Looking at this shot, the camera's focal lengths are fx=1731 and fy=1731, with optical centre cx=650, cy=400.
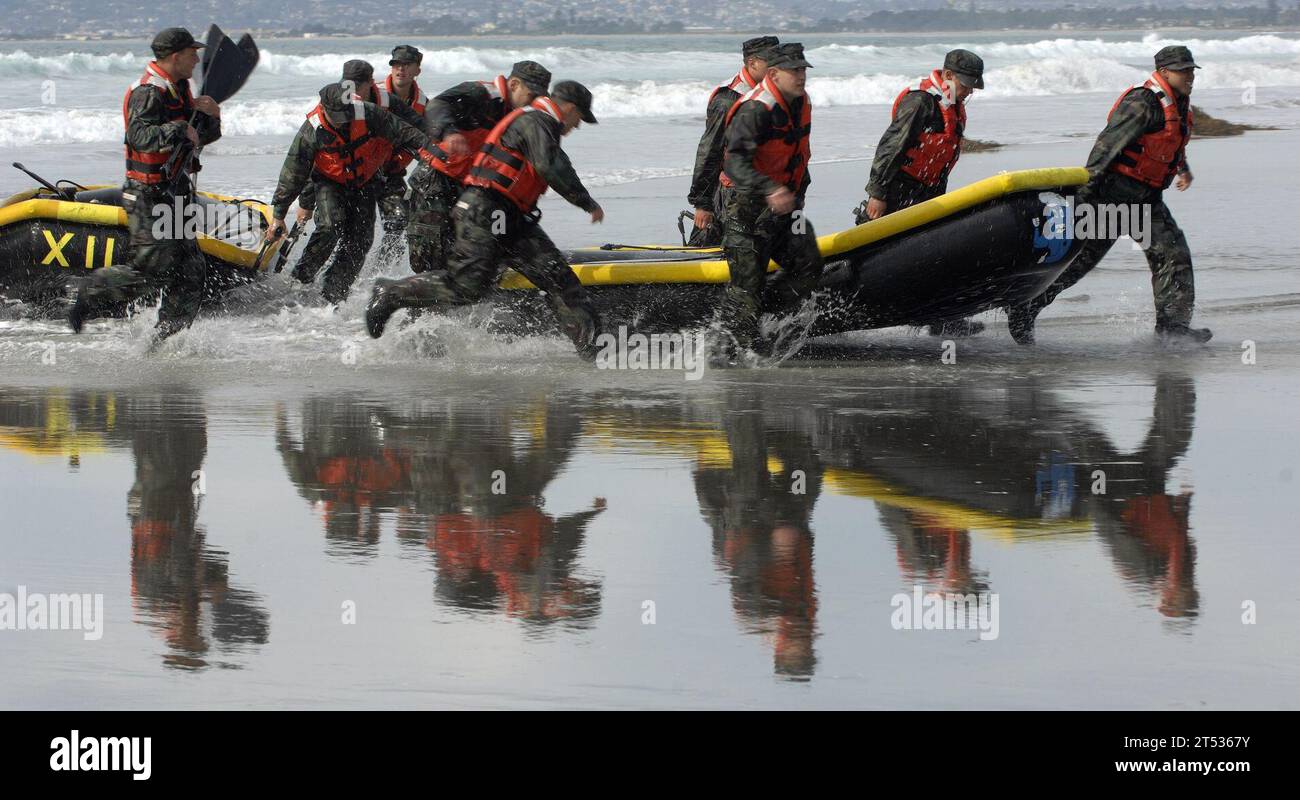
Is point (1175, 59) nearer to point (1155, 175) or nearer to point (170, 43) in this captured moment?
point (1155, 175)

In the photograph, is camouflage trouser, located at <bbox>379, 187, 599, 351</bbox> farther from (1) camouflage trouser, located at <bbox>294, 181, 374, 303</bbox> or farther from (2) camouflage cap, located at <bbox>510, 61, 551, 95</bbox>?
(1) camouflage trouser, located at <bbox>294, 181, 374, 303</bbox>

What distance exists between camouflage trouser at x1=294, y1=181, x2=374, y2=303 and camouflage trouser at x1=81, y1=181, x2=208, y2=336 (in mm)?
1261

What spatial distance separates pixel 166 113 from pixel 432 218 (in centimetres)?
154

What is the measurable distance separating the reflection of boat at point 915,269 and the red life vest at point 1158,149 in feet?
1.43

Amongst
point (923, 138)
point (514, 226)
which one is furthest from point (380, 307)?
point (923, 138)

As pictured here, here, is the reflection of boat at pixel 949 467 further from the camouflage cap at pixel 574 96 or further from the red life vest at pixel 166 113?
the red life vest at pixel 166 113

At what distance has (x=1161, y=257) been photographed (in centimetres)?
939

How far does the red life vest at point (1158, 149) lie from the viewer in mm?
9156

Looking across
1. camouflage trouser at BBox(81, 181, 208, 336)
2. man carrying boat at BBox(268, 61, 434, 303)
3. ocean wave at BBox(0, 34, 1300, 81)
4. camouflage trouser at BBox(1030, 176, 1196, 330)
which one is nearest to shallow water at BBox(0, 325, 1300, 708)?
camouflage trouser at BBox(81, 181, 208, 336)
